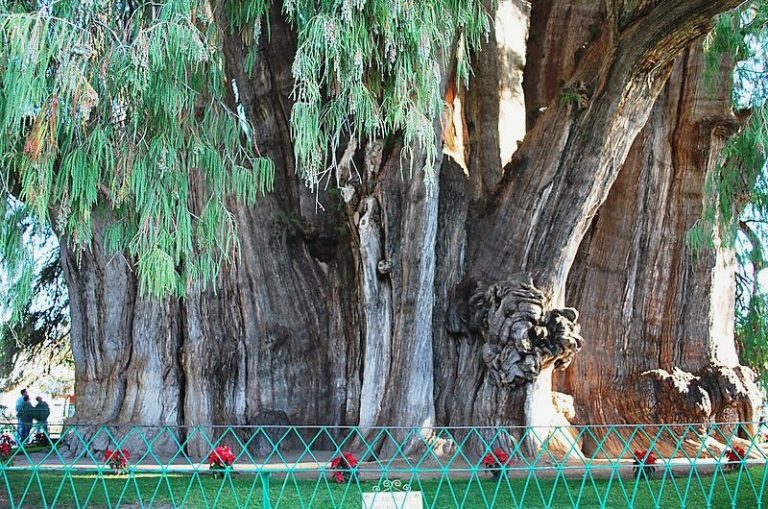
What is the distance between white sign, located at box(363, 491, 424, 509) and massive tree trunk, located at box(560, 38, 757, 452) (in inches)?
184

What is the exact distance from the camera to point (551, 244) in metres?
7.30

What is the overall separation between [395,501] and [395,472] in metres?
2.25

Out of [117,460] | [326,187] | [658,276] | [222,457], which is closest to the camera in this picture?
[222,457]

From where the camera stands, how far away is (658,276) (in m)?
8.35

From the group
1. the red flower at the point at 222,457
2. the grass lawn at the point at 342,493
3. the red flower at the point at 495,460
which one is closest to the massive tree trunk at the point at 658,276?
the grass lawn at the point at 342,493

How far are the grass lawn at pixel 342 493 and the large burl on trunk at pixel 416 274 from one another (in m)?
1.15

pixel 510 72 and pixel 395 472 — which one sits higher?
pixel 510 72

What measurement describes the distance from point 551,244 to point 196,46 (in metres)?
3.95

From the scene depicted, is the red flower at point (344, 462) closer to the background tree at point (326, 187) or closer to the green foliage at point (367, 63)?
the background tree at point (326, 187)

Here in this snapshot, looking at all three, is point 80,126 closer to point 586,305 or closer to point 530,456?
point 530,456

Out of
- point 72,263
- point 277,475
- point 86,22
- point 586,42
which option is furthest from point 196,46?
point 586,42

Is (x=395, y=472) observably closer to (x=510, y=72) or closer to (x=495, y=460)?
(x=495, y=460)

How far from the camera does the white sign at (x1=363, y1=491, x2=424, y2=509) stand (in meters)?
3.98

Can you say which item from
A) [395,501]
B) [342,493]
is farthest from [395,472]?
[395,501]
